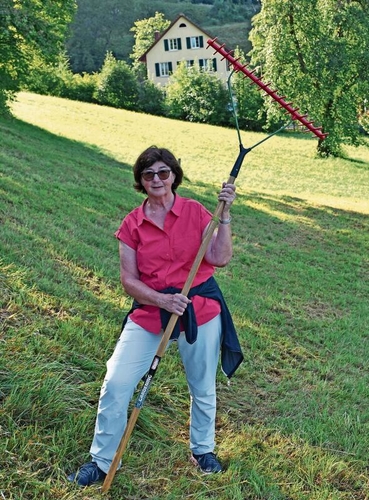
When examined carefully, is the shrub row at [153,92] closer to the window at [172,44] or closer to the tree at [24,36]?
the window at [172,44]

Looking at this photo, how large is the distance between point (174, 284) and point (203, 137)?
30.5 meters

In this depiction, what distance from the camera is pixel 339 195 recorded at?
20.8 metres

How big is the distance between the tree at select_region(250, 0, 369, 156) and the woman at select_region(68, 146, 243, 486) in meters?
14.4

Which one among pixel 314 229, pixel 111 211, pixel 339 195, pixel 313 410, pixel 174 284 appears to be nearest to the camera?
pixel 174 284

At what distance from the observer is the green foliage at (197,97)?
4134 cm

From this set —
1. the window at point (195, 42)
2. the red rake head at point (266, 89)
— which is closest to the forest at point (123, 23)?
the window at point (195, 42)

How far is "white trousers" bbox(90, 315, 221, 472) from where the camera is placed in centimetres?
304

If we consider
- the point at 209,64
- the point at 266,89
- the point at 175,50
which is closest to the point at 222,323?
the point at 266,89

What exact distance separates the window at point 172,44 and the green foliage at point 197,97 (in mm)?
12490

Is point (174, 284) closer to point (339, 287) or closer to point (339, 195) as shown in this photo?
point (339, 287)

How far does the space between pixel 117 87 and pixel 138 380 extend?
4429 cm

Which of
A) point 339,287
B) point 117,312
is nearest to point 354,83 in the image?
point 339,287

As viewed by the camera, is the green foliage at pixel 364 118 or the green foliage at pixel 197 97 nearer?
the green foliage at pixel 364 118

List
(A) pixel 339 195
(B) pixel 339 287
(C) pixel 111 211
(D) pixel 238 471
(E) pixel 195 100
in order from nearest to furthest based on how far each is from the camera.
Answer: (D) pixel 238 471
(B) pixel 339 287
(C) pixel 111 211
(A) pixel 339 195
(E) pixel 195 100
